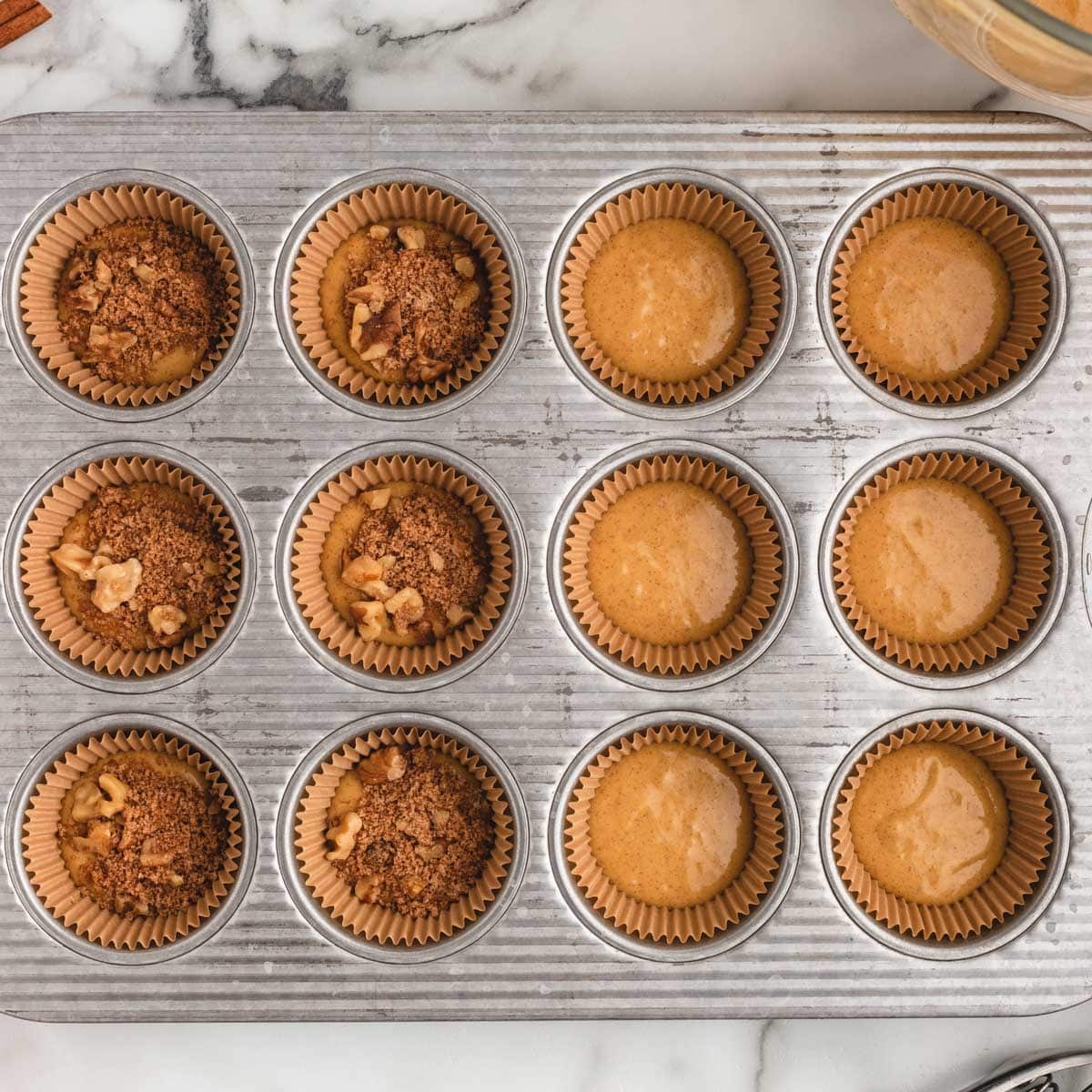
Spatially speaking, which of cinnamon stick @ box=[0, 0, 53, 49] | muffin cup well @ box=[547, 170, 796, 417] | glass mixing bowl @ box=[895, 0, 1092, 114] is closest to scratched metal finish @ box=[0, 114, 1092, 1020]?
muffin cup well @ box=[547, 170, 796, 417]

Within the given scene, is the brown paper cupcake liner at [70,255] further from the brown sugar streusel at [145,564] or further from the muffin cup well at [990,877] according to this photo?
the muffin cup well at [990,877]

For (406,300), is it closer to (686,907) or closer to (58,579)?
(58,579)

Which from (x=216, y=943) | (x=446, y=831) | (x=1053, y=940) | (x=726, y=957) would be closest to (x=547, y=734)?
(x=446, y=831)

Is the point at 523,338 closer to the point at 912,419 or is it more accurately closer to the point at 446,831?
the point at 912,419

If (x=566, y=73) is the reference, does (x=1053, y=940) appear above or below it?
below

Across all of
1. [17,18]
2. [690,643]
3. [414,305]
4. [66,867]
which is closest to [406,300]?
[414,305]

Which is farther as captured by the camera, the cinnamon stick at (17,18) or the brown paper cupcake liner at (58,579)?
the cinnamon stick at (17,18)

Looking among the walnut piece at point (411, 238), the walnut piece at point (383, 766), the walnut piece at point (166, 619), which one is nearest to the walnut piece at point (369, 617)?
the walnut piece at point (383, 766)
